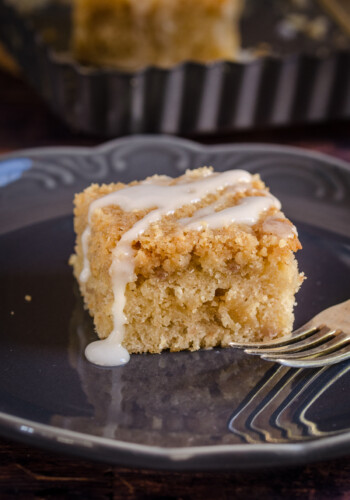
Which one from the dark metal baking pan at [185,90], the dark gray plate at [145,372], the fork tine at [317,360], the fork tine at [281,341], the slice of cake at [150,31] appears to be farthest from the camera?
the slice of cake at [150,31]

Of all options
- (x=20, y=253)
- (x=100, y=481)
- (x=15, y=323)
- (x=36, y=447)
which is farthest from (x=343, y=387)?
(x=20, y=253)

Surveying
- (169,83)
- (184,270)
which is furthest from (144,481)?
(169,83)

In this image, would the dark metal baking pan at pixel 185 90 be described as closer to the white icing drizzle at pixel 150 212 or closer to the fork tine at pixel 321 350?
the white icing drizzle at pixel 150 212

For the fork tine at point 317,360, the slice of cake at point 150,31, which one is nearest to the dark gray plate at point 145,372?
the fork tine at point 317,360

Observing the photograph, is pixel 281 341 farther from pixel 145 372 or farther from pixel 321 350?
pixel 145 372

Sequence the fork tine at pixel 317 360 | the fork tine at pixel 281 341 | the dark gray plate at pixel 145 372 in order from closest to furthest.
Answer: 1. the dark gray plate at pixel 145 372
2. the fork tine at pixel 317 360
3. the fork tine at pixel 281 341

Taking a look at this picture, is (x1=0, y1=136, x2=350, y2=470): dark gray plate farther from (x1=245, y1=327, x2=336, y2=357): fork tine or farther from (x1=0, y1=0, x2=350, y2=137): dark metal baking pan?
(x1=0, y1=0, x2=350, y2=137): dark metal baking pan

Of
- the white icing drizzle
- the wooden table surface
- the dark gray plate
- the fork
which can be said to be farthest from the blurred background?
the wooden table surface
